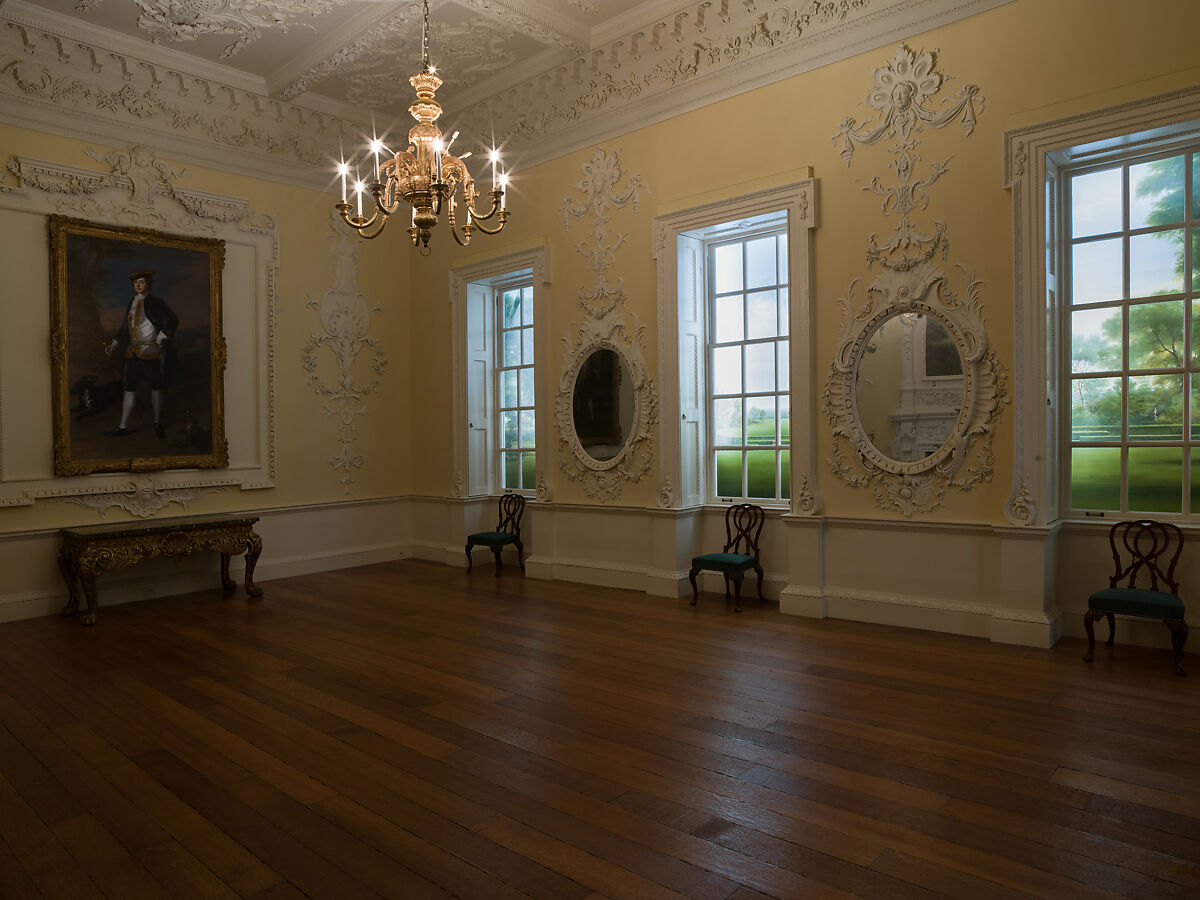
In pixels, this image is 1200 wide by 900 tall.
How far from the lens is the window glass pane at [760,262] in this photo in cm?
709

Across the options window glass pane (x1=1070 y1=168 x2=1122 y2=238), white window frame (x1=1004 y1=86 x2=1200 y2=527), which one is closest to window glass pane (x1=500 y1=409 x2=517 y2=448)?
white window frame (x1=1004 y1=86 x2=1200 y2=527)

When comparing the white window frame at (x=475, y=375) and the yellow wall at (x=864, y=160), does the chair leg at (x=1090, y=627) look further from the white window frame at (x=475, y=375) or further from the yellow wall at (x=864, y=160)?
the white window frame at (x=475, y=375)

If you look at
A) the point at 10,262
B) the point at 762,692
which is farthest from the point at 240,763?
the point at 10,262

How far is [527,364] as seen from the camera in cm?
912

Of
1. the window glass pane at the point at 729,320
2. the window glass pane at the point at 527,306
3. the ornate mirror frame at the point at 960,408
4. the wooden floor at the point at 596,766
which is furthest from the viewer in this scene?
the window glass pane at the point at 527,306

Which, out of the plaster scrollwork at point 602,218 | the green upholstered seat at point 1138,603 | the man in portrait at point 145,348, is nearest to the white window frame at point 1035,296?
the green upholstered seat at point 1138,603

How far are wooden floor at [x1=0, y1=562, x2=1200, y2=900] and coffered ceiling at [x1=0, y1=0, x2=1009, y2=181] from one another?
458cm

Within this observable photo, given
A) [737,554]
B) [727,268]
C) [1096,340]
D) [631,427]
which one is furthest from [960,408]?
[631,427]

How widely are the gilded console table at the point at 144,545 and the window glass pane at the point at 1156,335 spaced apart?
293 inches

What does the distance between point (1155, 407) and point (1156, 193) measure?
55.6 inches

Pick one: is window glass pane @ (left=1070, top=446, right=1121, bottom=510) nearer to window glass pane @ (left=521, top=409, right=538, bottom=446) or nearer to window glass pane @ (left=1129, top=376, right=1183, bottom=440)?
window glass pane @ (left=1129, top=376, right=1183, bottom=440)

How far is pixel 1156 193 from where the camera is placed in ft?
17.4

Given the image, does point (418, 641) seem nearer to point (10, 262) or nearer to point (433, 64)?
point (10, 262)

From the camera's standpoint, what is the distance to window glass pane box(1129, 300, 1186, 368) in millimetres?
5238
